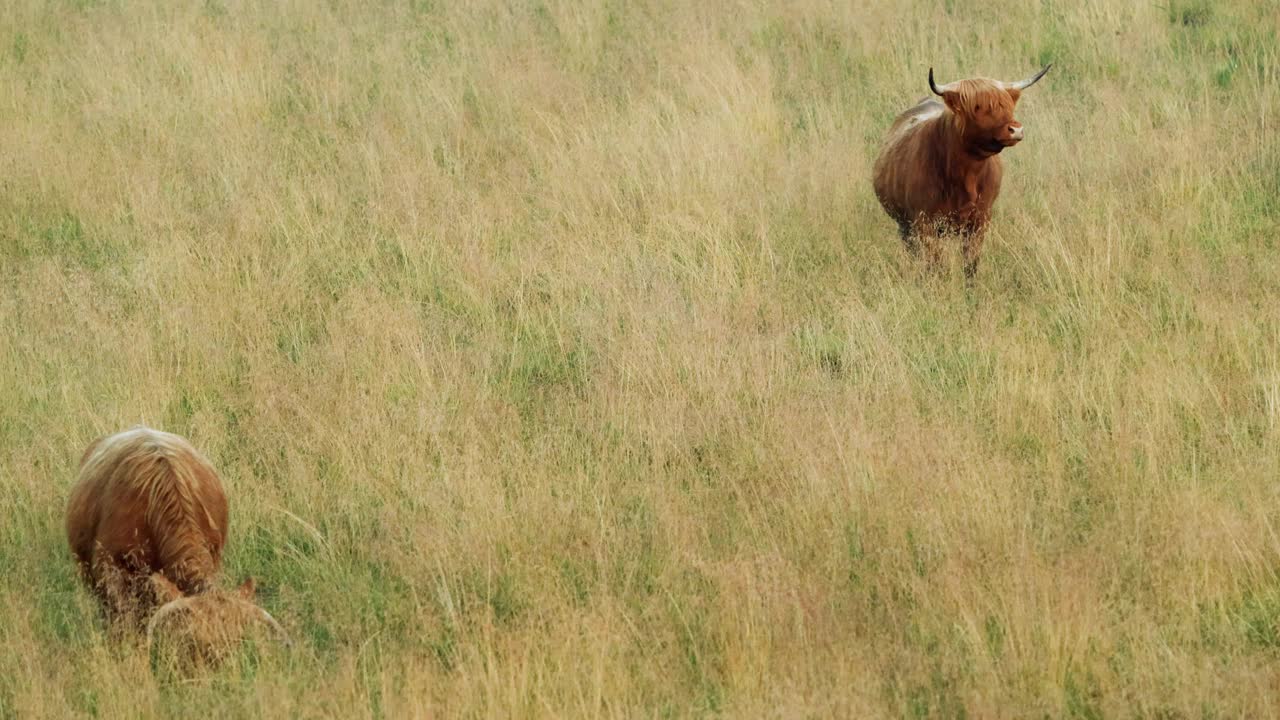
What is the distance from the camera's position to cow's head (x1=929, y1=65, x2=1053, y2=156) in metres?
6.52

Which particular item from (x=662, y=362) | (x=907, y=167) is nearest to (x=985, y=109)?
(x=907, y=167)

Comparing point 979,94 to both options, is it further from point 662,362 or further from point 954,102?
point 662,362

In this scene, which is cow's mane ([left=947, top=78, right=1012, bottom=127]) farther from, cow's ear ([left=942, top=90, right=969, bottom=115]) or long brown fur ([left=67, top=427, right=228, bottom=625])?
long brown fur ([left=67, top=427, right=228, bottom=625])

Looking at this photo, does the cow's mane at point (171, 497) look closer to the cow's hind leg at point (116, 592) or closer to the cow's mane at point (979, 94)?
the cow's hind leg at point (116, 592)

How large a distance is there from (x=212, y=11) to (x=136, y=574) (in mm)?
8555

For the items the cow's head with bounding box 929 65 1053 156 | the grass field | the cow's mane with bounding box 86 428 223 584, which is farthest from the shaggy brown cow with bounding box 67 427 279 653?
the cow's head with bounding box 929 65 1053 156

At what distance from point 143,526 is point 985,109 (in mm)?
4124

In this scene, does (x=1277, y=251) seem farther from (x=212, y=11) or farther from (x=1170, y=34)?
(x=212, y=11)

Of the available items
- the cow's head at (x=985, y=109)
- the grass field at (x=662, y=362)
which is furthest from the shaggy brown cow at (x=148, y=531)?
the cow's head at (x=985, y=109)

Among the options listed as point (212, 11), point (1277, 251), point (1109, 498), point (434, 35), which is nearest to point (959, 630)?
point (1109, 498)

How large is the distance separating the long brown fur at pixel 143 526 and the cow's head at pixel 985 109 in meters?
3.78

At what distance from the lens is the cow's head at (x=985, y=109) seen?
6.52m

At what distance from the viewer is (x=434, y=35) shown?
11.3 m

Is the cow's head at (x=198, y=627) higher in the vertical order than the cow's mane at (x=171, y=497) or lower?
lower
